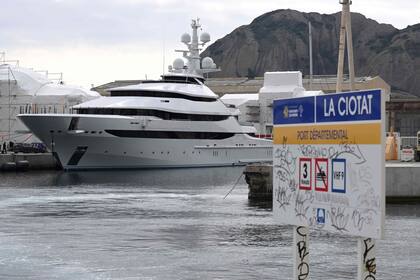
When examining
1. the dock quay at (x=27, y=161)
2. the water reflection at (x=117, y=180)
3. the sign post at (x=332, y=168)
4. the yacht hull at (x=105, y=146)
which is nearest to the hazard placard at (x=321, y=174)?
the sign post at (x=332, y=168)

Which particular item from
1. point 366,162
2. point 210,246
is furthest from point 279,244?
point 366,162

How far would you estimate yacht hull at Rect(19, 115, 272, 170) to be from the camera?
234ft

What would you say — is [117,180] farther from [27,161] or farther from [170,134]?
[170,134]

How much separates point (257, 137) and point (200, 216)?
202 feet

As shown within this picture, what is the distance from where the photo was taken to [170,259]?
19438 millimetres

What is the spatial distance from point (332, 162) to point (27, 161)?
216 feet

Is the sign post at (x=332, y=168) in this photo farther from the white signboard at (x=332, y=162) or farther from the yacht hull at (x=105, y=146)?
the yacht hull at (x=105, y=146)

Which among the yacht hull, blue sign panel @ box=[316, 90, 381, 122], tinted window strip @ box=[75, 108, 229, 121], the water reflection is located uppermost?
tinted window strip @ box=[75, 108, 229, 121]

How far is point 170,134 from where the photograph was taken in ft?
254

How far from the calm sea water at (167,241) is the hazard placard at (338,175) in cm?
900

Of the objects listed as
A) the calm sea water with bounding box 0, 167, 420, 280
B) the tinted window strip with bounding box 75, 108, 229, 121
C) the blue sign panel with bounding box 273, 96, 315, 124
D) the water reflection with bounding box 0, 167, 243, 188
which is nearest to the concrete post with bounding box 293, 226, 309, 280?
the blue sign panel with bounding box 273, 96, 315, 124

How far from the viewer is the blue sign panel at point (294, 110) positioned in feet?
28.7

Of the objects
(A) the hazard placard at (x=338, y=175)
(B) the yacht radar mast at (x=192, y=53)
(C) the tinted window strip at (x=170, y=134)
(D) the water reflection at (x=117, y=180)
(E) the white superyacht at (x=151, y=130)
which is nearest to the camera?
(A) the hazard placard at (x=338, y=175)

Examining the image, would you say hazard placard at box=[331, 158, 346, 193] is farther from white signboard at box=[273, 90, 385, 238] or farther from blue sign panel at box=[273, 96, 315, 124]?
blue sign panel at box=[273, 96, 315, 124]
